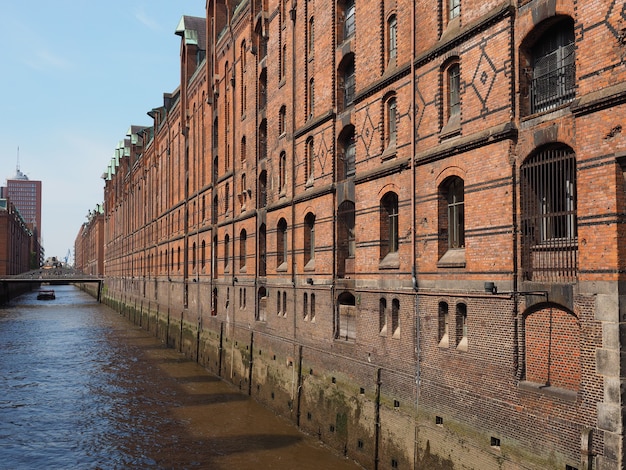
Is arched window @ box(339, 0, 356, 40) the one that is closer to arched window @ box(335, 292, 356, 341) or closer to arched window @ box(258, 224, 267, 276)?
arched window @ box(335, 292, 356, 341)

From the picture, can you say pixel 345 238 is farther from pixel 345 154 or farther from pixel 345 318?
pixel 345 154

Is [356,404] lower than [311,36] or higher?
lower

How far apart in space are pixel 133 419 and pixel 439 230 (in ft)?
42.1

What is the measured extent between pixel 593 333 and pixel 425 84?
21.1ft

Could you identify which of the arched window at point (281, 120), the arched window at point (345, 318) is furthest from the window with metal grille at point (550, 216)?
the arched window at point (281, 120)

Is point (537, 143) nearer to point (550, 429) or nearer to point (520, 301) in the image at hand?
point (520, 301)

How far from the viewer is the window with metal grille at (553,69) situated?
1005 cm

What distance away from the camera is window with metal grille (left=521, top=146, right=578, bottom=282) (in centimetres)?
981

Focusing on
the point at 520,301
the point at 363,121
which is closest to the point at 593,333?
the point at 520,301

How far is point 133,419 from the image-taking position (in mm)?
20406

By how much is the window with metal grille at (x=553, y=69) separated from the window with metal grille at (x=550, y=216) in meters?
0.91

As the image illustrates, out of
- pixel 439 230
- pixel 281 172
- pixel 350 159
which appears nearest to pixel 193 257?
pixel 281 172

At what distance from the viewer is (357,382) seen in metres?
15.3

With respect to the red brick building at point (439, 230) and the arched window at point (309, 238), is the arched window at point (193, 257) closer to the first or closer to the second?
the red brick building at point (439, 230)
